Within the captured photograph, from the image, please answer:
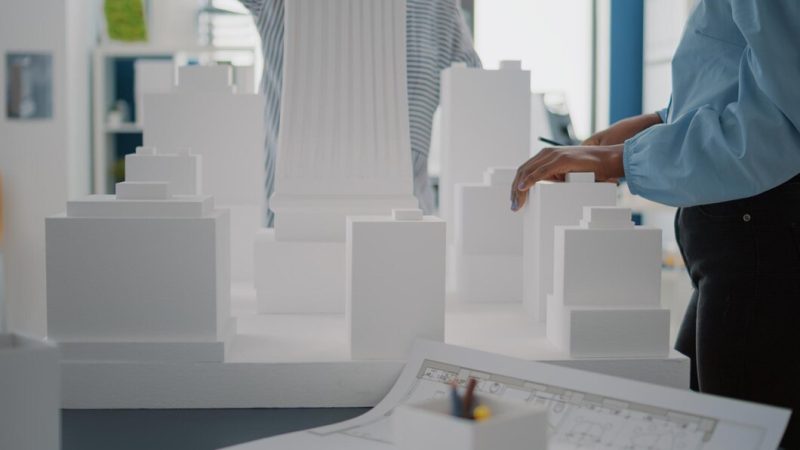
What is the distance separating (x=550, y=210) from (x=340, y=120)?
31 cm

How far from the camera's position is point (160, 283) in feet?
3.01

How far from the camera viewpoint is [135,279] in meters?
0.92

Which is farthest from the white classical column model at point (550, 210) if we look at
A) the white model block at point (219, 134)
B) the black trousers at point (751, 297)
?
the white model block at point (219, 134)

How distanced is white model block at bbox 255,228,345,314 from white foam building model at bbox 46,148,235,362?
27 cm

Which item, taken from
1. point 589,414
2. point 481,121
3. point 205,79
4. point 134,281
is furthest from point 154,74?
point 589,414

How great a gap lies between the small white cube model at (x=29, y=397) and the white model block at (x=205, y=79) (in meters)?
1.13

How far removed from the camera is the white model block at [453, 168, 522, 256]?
1.35m

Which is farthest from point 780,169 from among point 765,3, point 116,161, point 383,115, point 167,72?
point 116,161

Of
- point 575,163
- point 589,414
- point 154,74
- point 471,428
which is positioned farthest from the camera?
point 154,74

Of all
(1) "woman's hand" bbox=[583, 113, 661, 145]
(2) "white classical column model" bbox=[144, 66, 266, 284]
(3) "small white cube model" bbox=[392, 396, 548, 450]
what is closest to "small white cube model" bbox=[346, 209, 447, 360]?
(3) "small white cube model" bbox=[392, 396, 548, 450]

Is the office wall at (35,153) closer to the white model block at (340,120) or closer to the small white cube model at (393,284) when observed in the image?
the white model block at (340,120)

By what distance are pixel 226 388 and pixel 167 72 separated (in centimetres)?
386

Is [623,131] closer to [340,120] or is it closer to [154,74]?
[340,120]

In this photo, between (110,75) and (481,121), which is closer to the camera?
(481,121)
